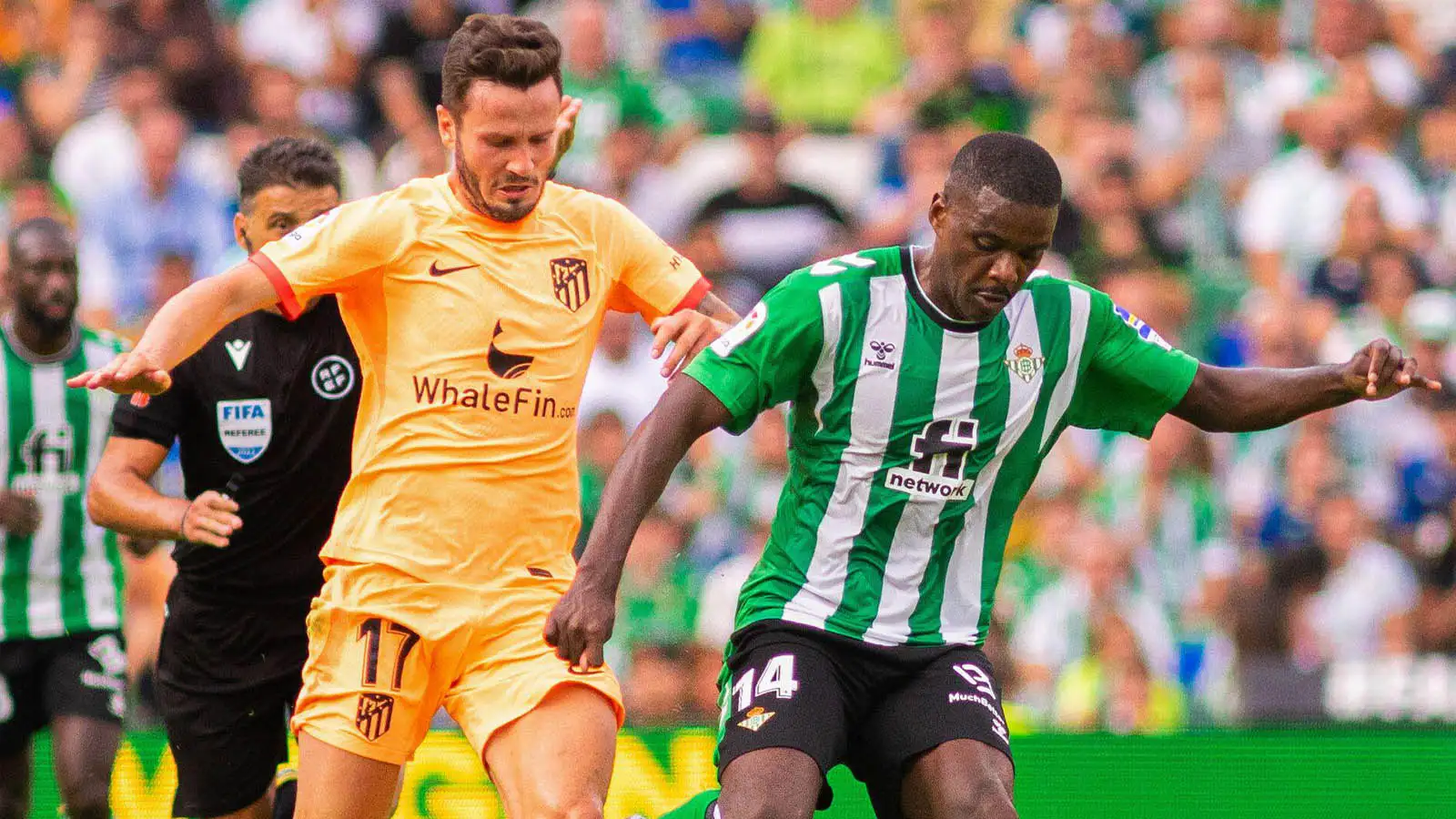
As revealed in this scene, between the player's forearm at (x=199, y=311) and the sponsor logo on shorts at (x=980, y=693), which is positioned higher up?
the player's forearm at (x=199, y=311)

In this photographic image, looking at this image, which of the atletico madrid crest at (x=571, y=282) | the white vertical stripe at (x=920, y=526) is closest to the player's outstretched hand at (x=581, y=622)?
the white vertical stripe at (x=920, y=526)

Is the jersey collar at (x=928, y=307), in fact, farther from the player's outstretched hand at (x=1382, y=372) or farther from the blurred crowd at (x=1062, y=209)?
the blurred crowd at (x=1062, y=209)

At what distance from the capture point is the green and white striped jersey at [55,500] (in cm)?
769

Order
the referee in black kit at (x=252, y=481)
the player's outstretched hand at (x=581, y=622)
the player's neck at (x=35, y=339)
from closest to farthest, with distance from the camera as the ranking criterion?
1. the player's outstretched hand at (x=581, y=622)
2. the referee in black kit at (x=252, y=481)
3. the player's neck at (x=35, y=339)

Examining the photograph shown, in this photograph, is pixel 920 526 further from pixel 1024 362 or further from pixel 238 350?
pixel 238 350

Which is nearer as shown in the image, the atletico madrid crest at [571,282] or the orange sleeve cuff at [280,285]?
the orange sleeve cuff at [280,285]

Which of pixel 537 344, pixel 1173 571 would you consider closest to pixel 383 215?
pixel 537 344

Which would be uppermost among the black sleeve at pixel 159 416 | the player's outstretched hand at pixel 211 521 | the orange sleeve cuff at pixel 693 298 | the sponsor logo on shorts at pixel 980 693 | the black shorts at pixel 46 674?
the orange sleeve cuff at pixel 693 298

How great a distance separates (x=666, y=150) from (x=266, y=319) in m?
7.06

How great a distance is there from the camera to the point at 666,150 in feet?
42.7

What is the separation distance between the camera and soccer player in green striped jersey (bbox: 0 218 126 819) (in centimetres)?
754

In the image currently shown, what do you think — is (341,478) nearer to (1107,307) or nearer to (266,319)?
(266,319)

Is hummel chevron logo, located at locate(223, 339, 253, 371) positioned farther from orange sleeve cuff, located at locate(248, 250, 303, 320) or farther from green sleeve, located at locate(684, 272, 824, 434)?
green sleeve, located at locate(684, 272, 824, 434)

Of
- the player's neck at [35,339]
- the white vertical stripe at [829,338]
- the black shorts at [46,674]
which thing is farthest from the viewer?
the player's neck at [35,339]
